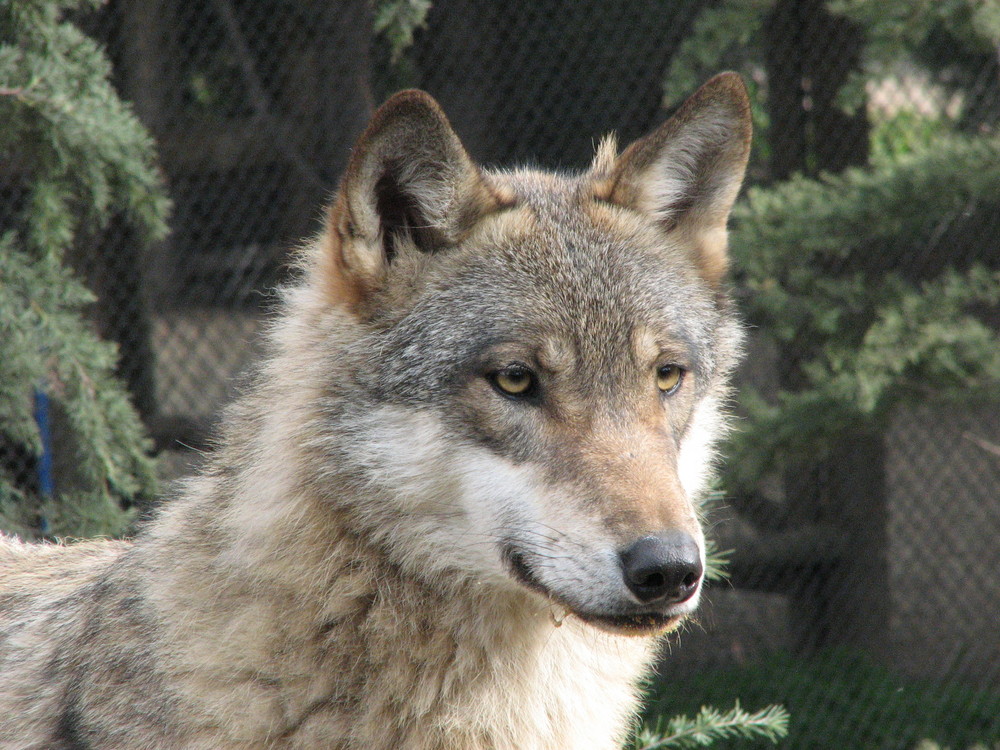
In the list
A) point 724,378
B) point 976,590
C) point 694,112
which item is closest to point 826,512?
point 976,590

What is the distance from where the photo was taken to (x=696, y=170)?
3086 mm

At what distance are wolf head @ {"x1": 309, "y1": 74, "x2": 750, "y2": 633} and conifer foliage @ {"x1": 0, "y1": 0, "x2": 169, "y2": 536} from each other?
1584mm

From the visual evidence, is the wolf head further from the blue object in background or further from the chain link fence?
the chain link fence

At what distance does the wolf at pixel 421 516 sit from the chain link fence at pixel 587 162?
275 cm

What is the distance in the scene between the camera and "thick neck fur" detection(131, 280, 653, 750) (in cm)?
247

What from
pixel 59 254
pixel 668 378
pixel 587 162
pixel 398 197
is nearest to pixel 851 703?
pixel 587 162

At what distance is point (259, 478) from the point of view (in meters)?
2.67

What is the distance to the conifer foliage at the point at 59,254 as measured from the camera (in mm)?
3812

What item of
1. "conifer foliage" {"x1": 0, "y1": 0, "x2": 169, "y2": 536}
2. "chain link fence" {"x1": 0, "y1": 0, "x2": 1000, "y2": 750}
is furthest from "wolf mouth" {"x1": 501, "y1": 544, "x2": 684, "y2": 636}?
"chain link fence" {"x1": 0, "y1": 0, "x2": 1000, "y2": 750}

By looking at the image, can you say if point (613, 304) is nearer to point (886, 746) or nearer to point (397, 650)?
point (397, 650)

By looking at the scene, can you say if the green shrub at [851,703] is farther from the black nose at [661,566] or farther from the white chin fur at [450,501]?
the black nose at [661,566]

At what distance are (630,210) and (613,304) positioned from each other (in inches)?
18.0

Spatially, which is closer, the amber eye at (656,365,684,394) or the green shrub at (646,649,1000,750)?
the amber eye at (656,365,684,394)

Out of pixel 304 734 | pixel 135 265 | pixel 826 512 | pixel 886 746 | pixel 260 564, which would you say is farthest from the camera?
pixel 826 512
